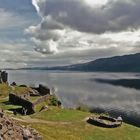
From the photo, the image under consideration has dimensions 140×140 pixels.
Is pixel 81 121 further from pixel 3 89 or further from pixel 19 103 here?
pixel 3 89

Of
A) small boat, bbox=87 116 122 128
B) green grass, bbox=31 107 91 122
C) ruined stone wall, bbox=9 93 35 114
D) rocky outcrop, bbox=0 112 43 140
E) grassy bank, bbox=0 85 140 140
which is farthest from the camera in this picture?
ruined stone wall, bbox=9 93 35 114

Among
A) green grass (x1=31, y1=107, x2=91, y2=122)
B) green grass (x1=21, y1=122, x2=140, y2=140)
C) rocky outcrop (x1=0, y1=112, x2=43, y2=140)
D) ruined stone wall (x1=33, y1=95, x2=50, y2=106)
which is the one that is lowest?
green grass (x1=21, y1=122, x2=140, y2=140)

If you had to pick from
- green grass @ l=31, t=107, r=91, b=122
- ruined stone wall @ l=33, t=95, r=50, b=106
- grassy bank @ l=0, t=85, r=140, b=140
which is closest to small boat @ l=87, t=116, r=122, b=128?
grassy bank @ l=0, t=85, r=140, b=140

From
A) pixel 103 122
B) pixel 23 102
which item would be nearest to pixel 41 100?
pixel 23 102

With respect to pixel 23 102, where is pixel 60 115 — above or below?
below

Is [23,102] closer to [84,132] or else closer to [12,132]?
[84,132]

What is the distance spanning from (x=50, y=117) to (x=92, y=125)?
12359 millimetres

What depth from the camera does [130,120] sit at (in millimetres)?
170125

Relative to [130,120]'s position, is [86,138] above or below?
above

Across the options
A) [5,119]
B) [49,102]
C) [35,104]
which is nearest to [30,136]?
[5,119]

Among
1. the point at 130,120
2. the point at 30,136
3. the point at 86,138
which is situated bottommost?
the point at 130,120

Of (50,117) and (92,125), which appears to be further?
(50,117)

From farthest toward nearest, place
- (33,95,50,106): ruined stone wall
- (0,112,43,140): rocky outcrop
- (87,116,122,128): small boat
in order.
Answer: (33,95,50,106): ruined stone wall → (87,116,122,128): small boat → (0,112,43,140): rocky outcrop

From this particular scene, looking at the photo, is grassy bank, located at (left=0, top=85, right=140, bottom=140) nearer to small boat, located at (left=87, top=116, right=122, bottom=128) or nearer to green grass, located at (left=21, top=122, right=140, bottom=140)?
green grass, located at (left=21, top=122, right=140, bottom=140)
